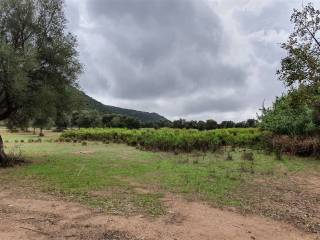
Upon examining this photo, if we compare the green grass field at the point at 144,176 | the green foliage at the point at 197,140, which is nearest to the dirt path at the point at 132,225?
the green grass field at the point at 144,176

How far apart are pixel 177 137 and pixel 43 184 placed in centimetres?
1343

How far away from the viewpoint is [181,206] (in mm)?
10578

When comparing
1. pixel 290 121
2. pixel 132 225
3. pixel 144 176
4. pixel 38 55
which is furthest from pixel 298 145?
pixel 132 225

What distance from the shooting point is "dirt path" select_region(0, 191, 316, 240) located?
825 centimetres

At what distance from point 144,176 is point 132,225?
20.5ft

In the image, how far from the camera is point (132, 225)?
880cm

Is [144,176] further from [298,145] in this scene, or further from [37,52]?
[298,145]

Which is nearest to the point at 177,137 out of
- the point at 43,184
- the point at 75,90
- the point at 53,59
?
the point at 75,90

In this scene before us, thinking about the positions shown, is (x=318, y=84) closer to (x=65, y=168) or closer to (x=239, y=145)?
(x=65, y=168)

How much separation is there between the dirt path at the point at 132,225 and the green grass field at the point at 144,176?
66 cm

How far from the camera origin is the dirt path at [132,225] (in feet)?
27.1

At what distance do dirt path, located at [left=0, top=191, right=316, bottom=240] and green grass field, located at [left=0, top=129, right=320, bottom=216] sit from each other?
2.16ft

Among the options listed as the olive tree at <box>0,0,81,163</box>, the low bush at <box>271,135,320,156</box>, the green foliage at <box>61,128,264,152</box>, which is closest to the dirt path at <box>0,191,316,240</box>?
the olive tree at <box>0,0,81,163</box>

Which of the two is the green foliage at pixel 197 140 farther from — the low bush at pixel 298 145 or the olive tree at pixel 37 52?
the olive tree at pixel 37 52
